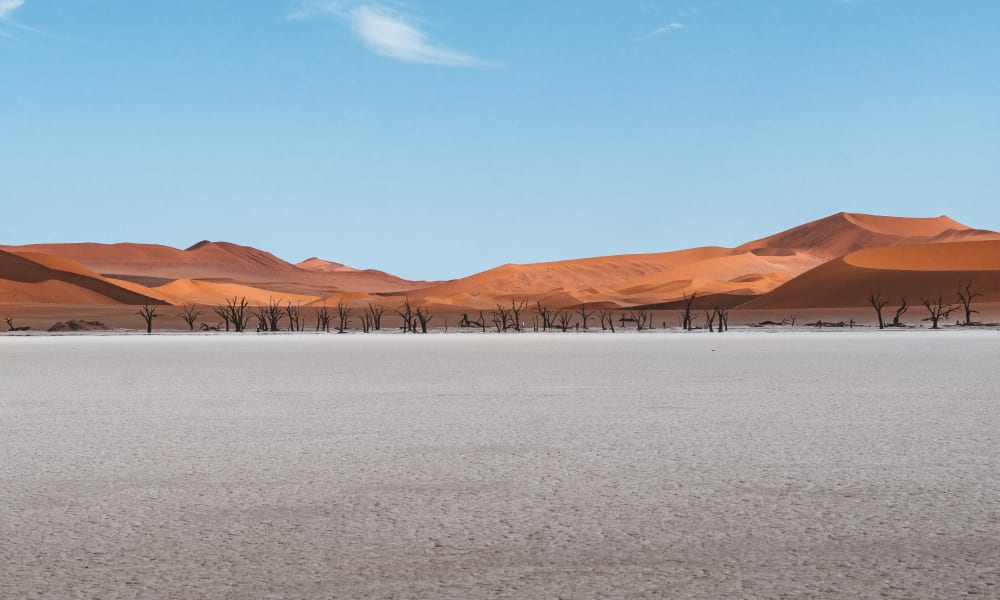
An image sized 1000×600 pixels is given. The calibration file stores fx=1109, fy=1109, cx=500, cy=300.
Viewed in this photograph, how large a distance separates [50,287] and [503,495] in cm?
11620

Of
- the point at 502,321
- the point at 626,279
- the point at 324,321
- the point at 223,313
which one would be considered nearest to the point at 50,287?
the point at 223,313

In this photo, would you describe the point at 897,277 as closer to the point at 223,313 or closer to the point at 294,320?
the point at 294,320

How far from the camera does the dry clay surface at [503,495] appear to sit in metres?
4.88

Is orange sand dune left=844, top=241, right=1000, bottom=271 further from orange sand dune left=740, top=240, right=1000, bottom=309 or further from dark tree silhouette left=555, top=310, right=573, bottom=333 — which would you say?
Answer: dark tree silhouette left=555, top=310, right=573, bottom=333

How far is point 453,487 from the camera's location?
7.11 meters

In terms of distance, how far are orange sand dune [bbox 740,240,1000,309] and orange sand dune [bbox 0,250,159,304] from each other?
6568 centimetres

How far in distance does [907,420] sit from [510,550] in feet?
22.8

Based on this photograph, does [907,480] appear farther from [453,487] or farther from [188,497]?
[188,497]

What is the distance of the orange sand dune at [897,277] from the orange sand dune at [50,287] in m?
65.7

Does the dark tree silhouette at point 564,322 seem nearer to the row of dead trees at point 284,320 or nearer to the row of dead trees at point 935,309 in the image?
the row of dead trees at point 284,320

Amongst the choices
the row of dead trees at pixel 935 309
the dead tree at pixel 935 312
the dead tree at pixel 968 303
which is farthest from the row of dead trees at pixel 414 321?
the dead tree at pixel 968 303

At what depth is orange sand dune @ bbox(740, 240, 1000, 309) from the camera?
100 meters

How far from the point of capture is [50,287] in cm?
11350

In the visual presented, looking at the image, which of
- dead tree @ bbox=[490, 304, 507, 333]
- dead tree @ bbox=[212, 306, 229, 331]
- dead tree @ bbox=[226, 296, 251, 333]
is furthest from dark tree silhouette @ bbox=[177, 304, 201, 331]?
dead tree @ bbox=[490, 304, 507, 333]
